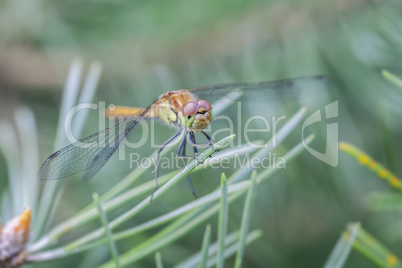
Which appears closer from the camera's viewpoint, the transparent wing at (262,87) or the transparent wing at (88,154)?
the transparent wing at (88,154)

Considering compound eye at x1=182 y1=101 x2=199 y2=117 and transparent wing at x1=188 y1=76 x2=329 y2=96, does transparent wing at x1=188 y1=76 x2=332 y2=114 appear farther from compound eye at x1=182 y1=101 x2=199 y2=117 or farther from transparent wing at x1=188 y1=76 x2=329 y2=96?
compound eye at x1=182 y1=101 x2=199 y2=117

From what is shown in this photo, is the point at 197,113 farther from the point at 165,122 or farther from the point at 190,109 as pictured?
the point at 165,122

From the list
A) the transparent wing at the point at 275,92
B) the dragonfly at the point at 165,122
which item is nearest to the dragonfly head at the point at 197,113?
the dragonfly at the point at 165,122

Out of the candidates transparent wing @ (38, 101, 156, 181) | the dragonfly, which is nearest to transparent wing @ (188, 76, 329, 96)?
the dragonfly

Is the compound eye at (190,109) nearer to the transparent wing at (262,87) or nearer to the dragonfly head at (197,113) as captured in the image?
the dragonfly head at (197,113)

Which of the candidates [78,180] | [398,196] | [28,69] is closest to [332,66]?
[398,196]

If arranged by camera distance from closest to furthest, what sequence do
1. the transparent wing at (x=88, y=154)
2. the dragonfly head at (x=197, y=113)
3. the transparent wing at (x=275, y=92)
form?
the transparent wing at (x=88, y=154), the dragonfly head at (x=197, y=113), the transparent wing at (x=275, y=92)

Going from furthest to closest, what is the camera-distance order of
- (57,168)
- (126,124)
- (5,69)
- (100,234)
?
(5,69) < (126,124) < (57,168) < (100,234)

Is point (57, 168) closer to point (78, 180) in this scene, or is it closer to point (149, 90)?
point (78, 180)
